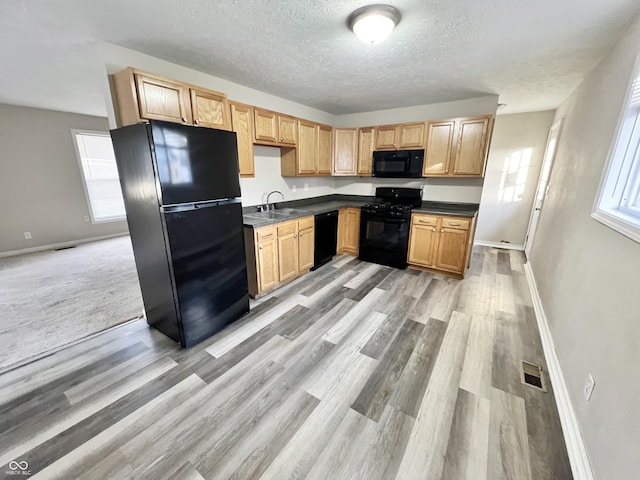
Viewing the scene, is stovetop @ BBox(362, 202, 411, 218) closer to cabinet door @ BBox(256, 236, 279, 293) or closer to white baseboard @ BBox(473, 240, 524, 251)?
cabinet door @ BBox(256, 236, 279, 293)

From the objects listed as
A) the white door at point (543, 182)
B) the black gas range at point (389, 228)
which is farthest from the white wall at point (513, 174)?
the black gas range at point (389, 228)

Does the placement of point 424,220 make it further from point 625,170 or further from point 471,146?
point 625,170

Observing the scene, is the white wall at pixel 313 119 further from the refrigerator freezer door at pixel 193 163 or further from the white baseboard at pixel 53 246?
the white baseboard at pixel 53 246

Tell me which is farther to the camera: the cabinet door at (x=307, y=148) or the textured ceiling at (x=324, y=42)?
the cabinet door at (x=307, y=148)

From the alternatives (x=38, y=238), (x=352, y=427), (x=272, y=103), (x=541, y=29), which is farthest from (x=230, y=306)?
(x=38, y=238)

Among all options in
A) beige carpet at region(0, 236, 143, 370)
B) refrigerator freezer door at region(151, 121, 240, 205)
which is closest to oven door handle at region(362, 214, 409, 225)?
refrigerator freezer door at region(151, 121, 240, 205)

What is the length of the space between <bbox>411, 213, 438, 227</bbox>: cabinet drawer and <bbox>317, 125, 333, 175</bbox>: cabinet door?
1736 mm

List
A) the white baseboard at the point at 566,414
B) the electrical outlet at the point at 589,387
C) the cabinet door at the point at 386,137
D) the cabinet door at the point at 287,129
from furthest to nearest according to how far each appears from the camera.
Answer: the cabinet door at the point at 386,137, the cabinet door at the point at 287,129, the electrical outlet at the point at 589,387, the white baseboard at the point at 566,414

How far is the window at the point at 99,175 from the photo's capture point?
207 inches

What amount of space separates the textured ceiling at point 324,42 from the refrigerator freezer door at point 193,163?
759mm

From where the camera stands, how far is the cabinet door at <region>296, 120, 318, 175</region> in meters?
3.82

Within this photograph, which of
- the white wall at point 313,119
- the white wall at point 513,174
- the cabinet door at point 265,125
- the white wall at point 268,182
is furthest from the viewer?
the white wall at point 513,174

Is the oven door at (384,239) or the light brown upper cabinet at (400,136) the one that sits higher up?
the light brown upper cabinet at (400,136)

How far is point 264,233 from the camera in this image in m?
2.98
